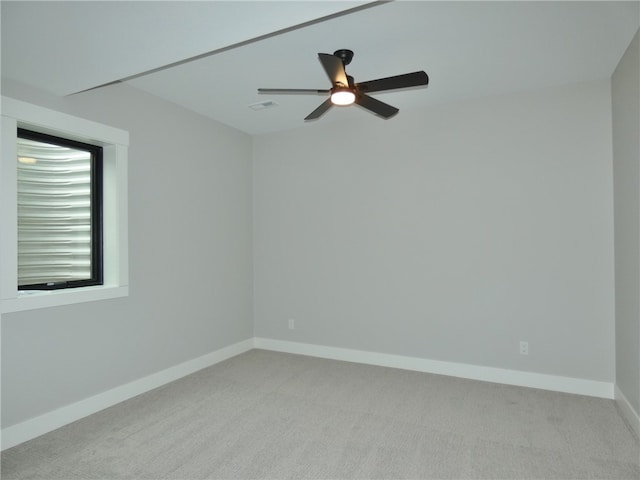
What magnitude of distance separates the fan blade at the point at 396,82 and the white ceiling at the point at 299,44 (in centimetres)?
32

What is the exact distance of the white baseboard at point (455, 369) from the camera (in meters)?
3.27

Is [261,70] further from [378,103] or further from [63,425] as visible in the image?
[63,425]

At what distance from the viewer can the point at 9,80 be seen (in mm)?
2533

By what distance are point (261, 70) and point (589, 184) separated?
112 inches

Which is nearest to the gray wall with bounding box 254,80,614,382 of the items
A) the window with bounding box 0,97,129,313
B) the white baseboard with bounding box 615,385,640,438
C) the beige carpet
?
the white baseboard with bounding box 615,385,640,438

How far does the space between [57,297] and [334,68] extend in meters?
2.44

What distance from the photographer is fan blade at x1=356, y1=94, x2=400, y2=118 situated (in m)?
2.67

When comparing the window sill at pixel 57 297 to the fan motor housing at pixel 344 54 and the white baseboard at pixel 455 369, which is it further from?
the fan motor housing at pixel 344 54

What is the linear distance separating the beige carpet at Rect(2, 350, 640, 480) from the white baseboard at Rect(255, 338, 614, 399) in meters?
0.10

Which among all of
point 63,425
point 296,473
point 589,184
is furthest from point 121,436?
point 589,184

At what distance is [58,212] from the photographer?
3.01m

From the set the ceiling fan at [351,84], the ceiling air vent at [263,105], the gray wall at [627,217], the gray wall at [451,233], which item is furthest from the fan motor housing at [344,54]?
the gray wall at [627,217]

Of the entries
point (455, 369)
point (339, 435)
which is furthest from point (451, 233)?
point (339, 435)

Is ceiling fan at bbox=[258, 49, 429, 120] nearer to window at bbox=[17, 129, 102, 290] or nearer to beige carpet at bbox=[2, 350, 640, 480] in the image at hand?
window at bbox=[17, 129, 102, 290]
